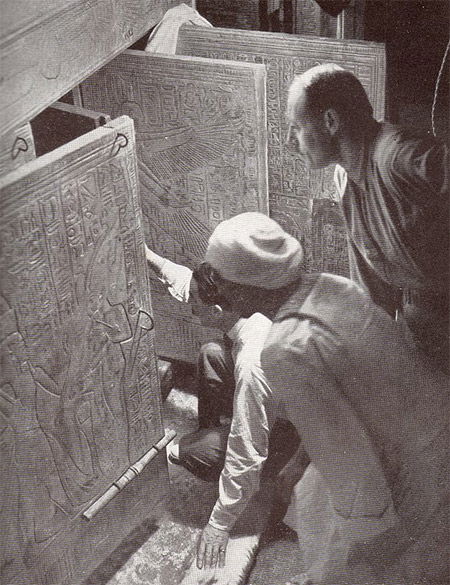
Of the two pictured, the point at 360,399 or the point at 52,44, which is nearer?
the point at 52,44

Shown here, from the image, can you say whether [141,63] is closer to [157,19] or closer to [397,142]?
[157,19]

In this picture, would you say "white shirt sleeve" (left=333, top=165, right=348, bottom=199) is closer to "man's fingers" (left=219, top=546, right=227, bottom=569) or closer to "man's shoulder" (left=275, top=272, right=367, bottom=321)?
"man's shoulder" (left=275, top=272, right=367, bottom=321)

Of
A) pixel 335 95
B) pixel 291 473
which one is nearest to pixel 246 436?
pixel 291 473

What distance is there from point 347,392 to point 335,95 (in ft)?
2.77

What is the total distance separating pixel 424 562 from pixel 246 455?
0.67m

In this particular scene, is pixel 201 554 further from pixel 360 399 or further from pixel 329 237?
pixel 329 237

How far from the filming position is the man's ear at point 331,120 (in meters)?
2.39

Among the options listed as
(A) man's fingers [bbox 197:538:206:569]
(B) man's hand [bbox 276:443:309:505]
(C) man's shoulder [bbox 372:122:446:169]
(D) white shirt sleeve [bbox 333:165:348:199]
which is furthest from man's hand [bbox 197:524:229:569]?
(C) man's shoulder [bbox 372:122:446:169]

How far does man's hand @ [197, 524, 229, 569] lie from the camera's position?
9.62 ft

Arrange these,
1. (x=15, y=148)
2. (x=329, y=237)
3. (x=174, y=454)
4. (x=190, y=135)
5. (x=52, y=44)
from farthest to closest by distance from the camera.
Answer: (x=174, y=454) → (x=190, y=135) → (x=329, y=237) → (x=52, y=44) → (x=15, y=148)

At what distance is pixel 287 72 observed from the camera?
2605 mm

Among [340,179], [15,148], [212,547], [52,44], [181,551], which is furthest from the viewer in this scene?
[181,551]

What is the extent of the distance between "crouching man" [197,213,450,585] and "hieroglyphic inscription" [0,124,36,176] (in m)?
0.62

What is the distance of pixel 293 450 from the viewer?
9.17ft
